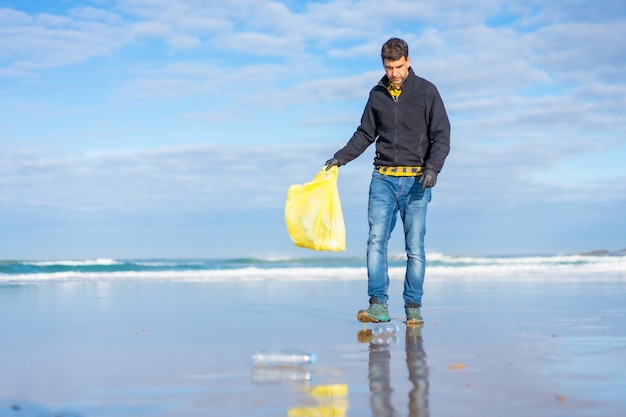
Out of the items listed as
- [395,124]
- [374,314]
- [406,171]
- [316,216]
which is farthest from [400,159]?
[374,314]

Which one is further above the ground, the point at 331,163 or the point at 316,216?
the point at 331,163

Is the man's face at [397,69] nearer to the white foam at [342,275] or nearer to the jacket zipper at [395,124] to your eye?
the jacket zipper at [395,124]

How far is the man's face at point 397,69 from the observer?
5906 millimetres

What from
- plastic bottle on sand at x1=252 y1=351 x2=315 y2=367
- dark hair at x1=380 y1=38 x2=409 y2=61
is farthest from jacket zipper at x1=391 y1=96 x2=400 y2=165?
plastic bottle on sand at x1=252 y1=351 x2=315 y2=367

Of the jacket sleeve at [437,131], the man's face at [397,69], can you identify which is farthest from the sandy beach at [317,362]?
the man's face at [397,69]

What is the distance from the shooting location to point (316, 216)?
625 cm

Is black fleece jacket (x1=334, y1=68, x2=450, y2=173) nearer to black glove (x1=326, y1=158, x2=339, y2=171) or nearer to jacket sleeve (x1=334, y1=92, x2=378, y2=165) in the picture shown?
jacket sleeve (x1=334, y1=92, x2=378, y2=165)

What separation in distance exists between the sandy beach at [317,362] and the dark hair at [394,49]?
221 centimetres

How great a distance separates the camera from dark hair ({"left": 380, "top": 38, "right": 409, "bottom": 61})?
5.87m

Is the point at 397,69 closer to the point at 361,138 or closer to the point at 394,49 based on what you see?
the point at 394,49

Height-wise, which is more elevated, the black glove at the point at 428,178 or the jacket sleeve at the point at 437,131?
the jacket sleeve at the point at 437,131

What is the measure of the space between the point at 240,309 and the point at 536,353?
4128mm

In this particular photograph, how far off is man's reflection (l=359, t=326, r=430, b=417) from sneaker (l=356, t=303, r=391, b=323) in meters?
0.18

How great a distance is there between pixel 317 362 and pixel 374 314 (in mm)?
1719
